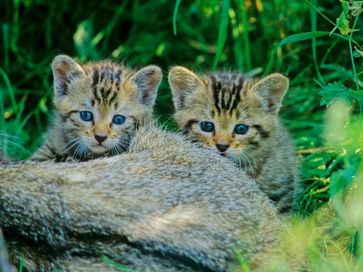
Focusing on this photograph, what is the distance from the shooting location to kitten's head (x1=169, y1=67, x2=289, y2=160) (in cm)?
538

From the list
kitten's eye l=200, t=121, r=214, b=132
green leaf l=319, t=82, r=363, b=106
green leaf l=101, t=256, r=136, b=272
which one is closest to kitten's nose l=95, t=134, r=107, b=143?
kitten's eye l=200, t=121, r=214, b=132

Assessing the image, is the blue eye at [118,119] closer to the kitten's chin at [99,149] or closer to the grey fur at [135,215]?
the kitten's chin at [99,149]

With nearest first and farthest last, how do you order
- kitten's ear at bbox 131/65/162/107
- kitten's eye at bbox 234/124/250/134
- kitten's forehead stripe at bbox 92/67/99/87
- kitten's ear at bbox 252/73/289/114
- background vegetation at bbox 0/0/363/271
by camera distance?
kitten's eye at bbox 234/124/250/134 → kitten's ear at bbox 252/73/289/114 → kitten's forehead stripe at bbox 92/67/99/87 → kitten's ear at bbox 131/65/162/107 → background vegetation at bbox 0/0/363/271

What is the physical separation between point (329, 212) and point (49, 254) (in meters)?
2.08

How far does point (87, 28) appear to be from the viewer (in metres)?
7.80

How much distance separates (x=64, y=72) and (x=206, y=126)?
43.6 inches

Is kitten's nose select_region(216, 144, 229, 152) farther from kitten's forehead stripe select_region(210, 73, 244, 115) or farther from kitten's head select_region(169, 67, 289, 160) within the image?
kitten's forehead stripe select_region(210, 73, 244, 115)

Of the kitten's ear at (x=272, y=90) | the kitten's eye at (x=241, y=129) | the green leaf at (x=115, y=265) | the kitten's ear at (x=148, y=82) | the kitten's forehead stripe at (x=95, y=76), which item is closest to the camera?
the green leaf at (x=115, y=265)

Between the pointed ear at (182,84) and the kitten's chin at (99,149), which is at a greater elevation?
the pointed ear at (182,84)

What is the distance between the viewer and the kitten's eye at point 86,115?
5624mm

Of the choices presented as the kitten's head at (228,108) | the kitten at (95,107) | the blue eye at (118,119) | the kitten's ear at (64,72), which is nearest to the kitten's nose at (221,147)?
the kitten's head at (228,108)

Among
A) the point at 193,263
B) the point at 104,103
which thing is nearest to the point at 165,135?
the point at 104,103

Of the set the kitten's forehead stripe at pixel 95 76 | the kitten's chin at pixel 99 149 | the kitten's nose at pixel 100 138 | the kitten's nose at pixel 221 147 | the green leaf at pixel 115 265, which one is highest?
the green leaf at pixel 115 265

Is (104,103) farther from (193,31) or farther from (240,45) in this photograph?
(193,31)
